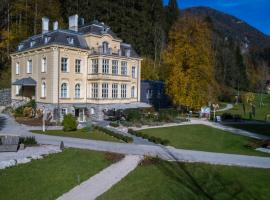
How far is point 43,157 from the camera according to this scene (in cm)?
1831

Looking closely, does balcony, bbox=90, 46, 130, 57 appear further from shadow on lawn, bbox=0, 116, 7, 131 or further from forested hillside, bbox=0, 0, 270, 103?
shadow on lawn, bbox=0, 116, 7, 131

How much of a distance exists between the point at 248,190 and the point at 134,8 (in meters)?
58.5

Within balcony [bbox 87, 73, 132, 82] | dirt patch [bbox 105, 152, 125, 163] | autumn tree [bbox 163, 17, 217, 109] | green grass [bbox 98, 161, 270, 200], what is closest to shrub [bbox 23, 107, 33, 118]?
balcony [bbox 87, 73, 132, 82]

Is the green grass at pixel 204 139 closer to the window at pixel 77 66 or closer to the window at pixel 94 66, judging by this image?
the window at pixel 94 66

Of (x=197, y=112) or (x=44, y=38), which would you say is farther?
(x=197, y=112)

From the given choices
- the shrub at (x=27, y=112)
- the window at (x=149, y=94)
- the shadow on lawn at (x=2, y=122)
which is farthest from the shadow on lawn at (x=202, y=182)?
the window at (x=149, y=94)

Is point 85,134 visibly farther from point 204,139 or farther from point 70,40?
point 70,40

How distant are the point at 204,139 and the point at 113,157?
1109 centimetres

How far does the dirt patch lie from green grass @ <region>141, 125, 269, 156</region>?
5.86m

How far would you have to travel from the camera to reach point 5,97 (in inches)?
1784

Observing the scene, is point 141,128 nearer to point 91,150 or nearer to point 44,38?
point 91,150

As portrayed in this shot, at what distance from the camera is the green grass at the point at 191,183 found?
41.1 feet

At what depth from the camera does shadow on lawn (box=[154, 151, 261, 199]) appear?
1270 cm

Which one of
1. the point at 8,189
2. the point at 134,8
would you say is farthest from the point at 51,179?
the point at 134,8
